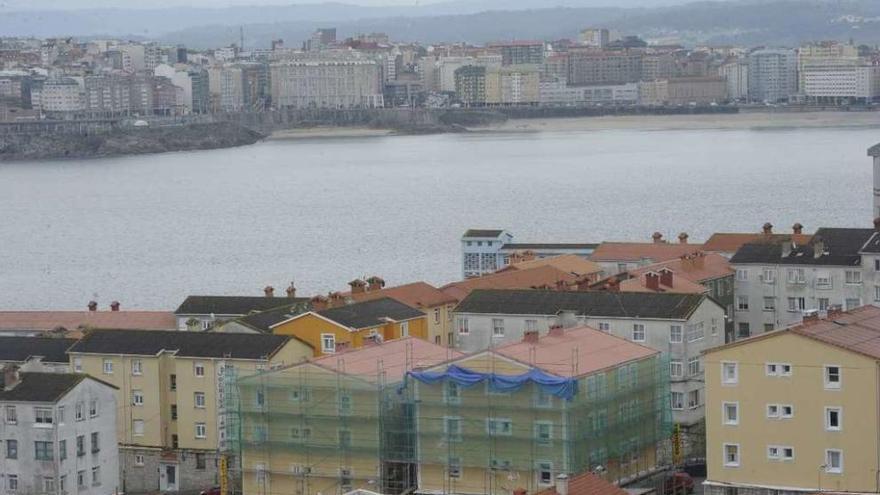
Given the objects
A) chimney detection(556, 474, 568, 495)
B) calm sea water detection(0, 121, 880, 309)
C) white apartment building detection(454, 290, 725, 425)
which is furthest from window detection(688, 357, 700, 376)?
calm sea water detection(0, 121, 880, 309)

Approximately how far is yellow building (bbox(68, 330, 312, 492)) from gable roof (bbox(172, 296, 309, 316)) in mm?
2407

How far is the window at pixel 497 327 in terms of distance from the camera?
17406mm

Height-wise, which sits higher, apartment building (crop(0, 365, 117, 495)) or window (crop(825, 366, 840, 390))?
window (crop(825, 366, 840, 390))

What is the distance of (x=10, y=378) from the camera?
14.9 metres

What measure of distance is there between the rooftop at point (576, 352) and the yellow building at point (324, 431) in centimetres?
75

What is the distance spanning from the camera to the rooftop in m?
14.1

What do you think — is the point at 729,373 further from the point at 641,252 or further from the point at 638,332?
the point at 641,252

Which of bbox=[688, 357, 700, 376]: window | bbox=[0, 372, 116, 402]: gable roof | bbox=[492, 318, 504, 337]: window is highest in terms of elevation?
bbox=[0, 372, 116, 402]: gable roof

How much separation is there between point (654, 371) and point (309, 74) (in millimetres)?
118149

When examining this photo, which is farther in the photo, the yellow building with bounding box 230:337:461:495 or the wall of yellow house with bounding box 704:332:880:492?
the yellow building with bounding box 230:337:461:495

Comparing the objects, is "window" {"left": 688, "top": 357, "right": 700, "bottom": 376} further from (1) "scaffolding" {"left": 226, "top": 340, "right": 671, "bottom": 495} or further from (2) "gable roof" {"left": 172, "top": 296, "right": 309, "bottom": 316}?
Answer: (2) "gable roof" {"left": 172, "top": 296, "right": 309, "bottom": 316}

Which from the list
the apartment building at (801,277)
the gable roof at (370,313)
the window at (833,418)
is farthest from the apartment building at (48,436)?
the apartment building at (801,277)

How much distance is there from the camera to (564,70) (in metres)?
144

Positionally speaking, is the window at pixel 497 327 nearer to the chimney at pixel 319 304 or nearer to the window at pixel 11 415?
the chimney at pixel 319 304
